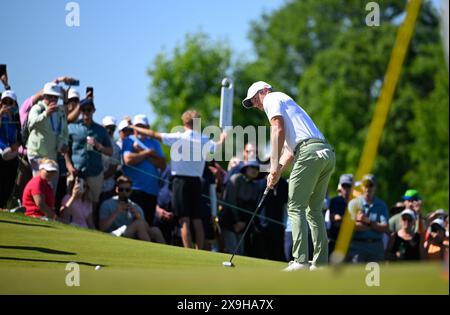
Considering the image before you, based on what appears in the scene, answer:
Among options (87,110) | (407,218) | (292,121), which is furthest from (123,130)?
(292,121)

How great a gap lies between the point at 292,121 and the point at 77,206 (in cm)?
544

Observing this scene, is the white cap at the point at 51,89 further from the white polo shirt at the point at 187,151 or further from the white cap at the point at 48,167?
the white polo shirt at the point at 187,151

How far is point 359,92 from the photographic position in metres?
62.4

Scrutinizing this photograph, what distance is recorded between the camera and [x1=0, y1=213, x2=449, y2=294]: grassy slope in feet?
29.3

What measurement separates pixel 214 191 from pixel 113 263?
6082 mm

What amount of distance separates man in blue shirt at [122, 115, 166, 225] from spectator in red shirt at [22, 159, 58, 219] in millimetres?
2001

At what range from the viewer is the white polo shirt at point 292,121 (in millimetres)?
11531

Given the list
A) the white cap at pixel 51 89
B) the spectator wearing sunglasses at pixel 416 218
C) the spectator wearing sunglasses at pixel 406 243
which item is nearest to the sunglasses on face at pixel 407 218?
the spectator wearing sunglasses at pixel 406 243

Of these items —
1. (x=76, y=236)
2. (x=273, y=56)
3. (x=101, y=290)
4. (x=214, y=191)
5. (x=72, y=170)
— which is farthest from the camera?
(x=273, y=56)

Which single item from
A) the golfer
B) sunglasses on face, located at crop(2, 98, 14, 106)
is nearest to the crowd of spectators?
sunglasses on face, located at crop(2, 98, 14, 106)

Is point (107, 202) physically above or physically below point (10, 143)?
below

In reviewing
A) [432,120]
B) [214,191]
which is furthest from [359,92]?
[214,191]

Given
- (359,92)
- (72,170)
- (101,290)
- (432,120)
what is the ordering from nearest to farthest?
1. (101,290)
2. (72,170)
3. (432,120)
4. (359,92)

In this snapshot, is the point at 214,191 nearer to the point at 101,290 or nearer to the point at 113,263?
the point at 113,263
